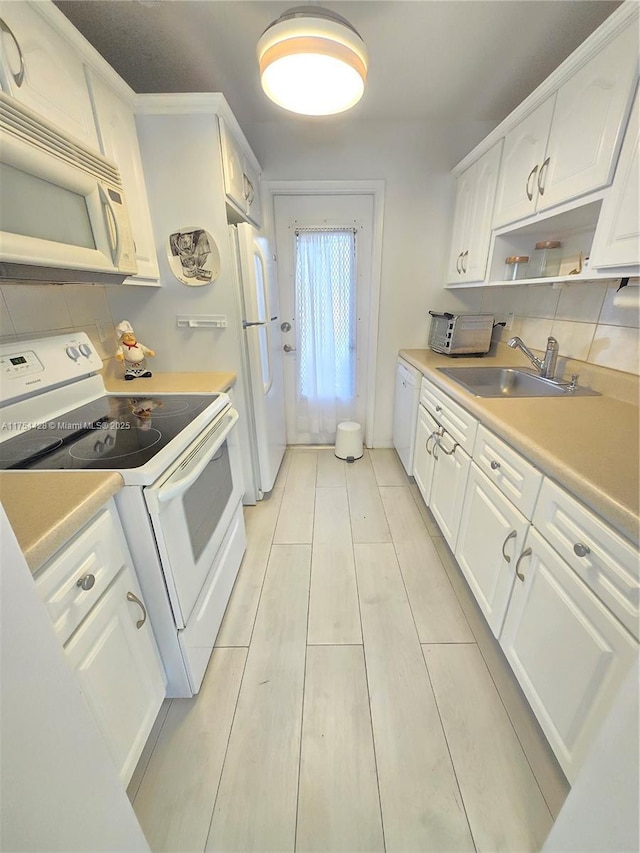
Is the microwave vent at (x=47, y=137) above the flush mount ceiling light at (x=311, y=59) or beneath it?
beneath

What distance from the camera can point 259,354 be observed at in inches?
77.5

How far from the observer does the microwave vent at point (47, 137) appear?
31.4 inches

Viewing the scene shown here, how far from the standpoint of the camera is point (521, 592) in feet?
3.55

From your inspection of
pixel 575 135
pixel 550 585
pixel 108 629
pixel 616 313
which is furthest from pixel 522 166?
pixel 108 629

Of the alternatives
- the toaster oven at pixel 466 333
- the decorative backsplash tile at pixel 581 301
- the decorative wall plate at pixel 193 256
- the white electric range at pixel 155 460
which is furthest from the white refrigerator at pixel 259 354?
the decorative backsplash tile at pixel 581 301

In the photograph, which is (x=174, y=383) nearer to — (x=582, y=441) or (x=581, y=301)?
(x=582, y=441)

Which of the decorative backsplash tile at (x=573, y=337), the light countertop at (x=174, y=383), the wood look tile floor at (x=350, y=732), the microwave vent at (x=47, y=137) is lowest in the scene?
the wood look tile floor at (x=350, y=732)

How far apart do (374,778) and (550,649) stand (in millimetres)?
671

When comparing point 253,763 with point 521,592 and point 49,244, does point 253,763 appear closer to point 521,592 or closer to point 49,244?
point 521,592

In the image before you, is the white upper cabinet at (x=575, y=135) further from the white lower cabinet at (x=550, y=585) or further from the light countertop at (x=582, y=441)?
the white lower cabinet at (x=550, y=585)

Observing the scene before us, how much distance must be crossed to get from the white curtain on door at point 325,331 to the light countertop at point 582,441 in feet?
4.59

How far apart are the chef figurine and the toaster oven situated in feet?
6.28

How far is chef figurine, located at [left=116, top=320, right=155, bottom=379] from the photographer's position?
5.63 feet

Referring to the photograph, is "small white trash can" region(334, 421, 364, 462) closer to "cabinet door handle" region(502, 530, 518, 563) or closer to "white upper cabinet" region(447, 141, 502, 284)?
"white upper cabinet" region(447, 141, 502, 284)
